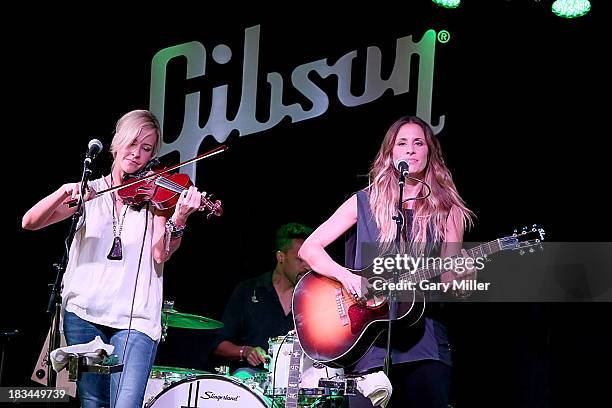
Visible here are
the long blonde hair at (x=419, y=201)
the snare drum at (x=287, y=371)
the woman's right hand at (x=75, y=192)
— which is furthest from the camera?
the snare drum at (x=287, y=371)

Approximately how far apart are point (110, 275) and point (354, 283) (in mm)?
1061

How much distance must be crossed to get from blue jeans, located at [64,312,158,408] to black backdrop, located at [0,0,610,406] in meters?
2.05

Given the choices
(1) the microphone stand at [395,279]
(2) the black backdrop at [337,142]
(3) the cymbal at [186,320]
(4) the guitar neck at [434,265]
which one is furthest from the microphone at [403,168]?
(2) the black backdrop at [337,142]

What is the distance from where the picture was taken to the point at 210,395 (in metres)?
4.34

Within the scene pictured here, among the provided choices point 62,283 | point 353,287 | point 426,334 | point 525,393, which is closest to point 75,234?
point 62,283

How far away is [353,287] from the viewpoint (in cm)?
383

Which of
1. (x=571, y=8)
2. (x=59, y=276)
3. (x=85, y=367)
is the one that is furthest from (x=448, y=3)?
(x=85, y=367)

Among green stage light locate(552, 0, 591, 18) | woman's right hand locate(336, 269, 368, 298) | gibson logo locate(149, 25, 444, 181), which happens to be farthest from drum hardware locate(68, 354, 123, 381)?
green stage light locate(552, 0, 591, 18)

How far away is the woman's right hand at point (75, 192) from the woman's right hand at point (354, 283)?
3.81 ft

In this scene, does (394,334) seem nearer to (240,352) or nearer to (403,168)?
(403,168)

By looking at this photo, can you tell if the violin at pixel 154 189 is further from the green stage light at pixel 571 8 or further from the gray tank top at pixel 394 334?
the green stage light at pixel 571 8

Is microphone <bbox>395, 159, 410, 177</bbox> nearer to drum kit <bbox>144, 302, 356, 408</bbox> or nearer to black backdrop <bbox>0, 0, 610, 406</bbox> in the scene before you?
drum kit <bbox>144, 302, 356, 408</bbox>

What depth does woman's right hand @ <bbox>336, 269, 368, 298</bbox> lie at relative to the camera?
12.5 feet

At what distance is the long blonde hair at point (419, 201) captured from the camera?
372 cm
